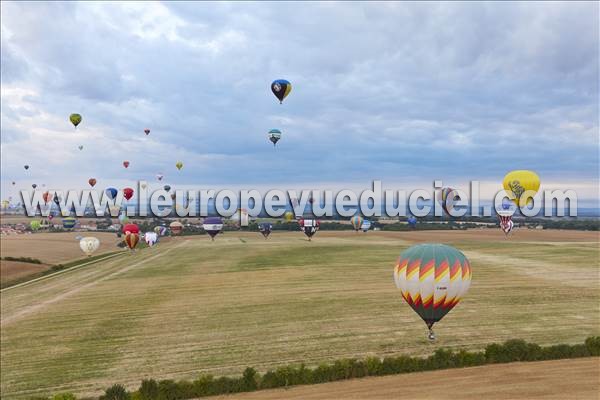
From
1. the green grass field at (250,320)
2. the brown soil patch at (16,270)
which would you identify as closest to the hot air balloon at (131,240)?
the brown soil patch at (16,270)

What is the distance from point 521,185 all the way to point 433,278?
42322mm

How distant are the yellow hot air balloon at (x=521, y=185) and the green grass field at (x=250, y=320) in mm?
8174

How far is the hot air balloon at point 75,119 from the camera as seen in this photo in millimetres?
77625

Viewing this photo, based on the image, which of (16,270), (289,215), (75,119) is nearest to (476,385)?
(16,270)

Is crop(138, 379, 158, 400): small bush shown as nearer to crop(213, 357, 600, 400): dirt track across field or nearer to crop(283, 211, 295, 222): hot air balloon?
crop(213, 357, 600, 400): dirt track across field

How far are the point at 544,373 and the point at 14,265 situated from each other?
73.0 m

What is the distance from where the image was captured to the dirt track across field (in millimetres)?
17828

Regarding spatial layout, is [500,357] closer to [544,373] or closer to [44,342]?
[544,373]

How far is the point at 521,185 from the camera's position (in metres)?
55.4

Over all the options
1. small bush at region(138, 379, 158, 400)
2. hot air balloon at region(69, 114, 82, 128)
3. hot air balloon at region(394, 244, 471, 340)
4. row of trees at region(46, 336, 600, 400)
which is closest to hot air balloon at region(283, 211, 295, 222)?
hot air balloon at region(69, 114, 82, 128)

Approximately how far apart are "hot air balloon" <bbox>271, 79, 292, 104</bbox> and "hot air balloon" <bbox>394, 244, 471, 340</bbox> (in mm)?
36449

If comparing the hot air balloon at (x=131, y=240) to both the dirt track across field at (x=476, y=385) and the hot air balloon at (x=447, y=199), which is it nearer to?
the hot air balloon at (x=447, y=199)

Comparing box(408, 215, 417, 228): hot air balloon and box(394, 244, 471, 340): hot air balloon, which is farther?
box(408, 215, 417, 228): hot air balloon

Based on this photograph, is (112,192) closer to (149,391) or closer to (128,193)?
(128,193)
